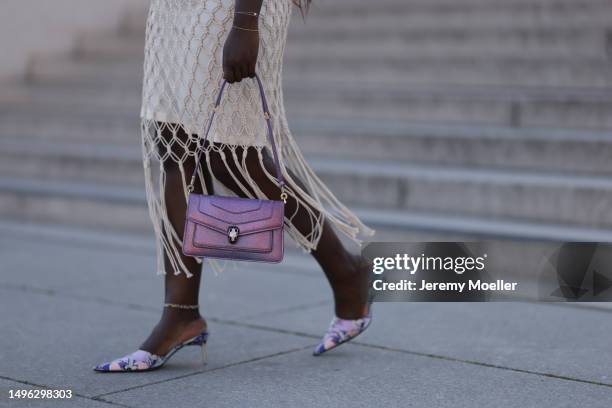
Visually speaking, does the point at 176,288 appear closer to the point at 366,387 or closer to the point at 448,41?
the point at 366,387

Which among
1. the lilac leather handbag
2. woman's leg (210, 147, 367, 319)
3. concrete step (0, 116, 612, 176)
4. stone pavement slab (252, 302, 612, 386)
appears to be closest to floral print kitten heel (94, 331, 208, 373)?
the lilac leather handbag

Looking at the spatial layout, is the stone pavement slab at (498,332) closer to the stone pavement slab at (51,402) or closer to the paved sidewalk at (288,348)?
the paved sidewalk at (288,348)

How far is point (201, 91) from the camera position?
124 inches

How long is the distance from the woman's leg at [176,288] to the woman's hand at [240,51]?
1.14 ft

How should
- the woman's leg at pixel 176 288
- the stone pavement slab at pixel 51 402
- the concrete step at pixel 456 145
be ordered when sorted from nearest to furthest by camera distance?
the stone pavement slab at pixel 51 402 < the woman's leg at pixel 176 288 < the concrete step at pixel 456 145

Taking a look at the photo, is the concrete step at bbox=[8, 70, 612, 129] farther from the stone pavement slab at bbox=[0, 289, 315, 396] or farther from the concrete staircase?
the stone pavement slab at bbox=[0, 289, 315, 396]

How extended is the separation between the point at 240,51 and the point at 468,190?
101 inches

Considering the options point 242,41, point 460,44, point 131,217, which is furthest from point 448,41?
point 242,41

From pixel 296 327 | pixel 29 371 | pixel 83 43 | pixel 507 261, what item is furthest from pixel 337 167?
pixel 83 43

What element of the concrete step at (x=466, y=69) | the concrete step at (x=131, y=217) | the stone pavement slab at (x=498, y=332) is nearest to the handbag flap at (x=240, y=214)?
the stone pavement slab at (x=498, y=332)

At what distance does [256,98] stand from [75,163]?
4016mm

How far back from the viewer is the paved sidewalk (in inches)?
117

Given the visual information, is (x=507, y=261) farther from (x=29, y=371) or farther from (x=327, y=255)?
(x=29, y=371)

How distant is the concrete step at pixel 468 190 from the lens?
4930 millimetres
